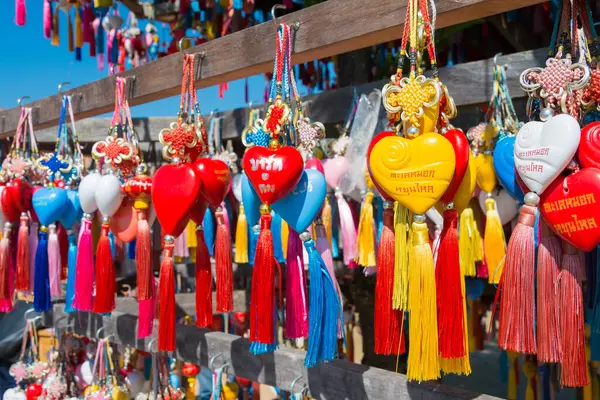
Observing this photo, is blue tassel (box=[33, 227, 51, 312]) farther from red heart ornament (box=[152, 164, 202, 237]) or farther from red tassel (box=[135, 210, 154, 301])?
red heart ornament (box=[152, 164, 202, 237])

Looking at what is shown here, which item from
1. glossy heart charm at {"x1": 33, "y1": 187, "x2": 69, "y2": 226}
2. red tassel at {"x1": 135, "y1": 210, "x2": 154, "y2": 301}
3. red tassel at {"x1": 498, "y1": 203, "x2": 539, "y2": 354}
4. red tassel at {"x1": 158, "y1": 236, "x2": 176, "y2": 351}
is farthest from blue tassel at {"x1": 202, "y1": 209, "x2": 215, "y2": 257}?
red tassel at {"x1": 498, "y1": 203, "x2": 539, "y2": 354}

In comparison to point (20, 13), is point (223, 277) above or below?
below

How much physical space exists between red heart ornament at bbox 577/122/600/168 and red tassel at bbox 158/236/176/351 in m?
0.88

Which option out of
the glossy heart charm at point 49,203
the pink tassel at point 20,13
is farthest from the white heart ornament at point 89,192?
the pink tassel at point 20,13

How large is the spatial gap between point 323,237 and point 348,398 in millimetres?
354

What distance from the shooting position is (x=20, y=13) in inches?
130

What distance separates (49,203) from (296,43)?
→ 952 millimetres

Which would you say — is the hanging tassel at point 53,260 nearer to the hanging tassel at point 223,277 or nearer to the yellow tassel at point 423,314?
the hanging tassel at point 223,277

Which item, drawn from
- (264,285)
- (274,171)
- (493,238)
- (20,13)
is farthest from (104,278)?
(20,13)

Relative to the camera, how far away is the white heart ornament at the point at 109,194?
5.19 feet

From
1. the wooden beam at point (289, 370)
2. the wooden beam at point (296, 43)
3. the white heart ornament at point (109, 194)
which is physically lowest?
the wooden beam at point (289, 370)

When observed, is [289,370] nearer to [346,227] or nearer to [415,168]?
[346,227]

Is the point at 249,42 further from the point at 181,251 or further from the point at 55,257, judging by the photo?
the point at 181,251

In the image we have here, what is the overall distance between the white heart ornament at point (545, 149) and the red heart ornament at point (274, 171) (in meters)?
0.41
